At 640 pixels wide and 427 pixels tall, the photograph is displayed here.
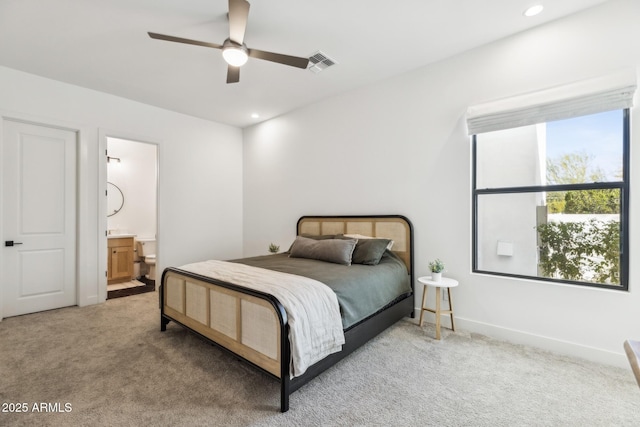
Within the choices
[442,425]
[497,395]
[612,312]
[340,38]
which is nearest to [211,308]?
[442,425]

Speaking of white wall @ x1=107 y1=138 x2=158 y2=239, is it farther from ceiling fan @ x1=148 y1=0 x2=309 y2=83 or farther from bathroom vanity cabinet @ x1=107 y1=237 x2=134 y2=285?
ceiling fan @ x1=148 y1=0 x2=309 y2=83

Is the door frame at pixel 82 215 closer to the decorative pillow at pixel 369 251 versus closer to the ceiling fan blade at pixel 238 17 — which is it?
the ceiling fan blade at pixel 238 17

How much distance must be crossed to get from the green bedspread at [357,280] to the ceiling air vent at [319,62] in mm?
2200

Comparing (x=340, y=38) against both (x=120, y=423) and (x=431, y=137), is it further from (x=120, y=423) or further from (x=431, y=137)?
(x=120, y=423)

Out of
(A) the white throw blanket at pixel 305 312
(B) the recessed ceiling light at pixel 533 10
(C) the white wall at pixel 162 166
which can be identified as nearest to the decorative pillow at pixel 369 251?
(A) the white throw blanket at pixel 305 312

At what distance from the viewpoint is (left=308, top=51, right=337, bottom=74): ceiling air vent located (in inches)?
118

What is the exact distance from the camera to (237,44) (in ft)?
7.54

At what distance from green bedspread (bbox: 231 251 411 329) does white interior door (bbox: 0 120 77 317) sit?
254cm

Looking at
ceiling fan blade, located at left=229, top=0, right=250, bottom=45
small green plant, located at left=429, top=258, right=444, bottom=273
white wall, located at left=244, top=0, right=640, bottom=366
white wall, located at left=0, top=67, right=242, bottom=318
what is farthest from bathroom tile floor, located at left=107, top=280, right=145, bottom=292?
small green plant, located at left=429, top=258, right=444, bottom=273

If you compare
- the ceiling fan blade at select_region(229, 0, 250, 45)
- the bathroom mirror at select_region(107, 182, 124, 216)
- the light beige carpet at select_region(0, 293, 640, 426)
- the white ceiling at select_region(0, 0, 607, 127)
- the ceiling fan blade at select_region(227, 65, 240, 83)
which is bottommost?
the light beige carpet at select_region(0, 293, 640, 426)

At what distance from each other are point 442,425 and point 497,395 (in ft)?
1.83

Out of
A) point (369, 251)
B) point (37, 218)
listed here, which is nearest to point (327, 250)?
point (369, 251)

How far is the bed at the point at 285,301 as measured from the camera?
5.98ft

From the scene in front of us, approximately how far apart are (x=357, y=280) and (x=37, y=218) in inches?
158
